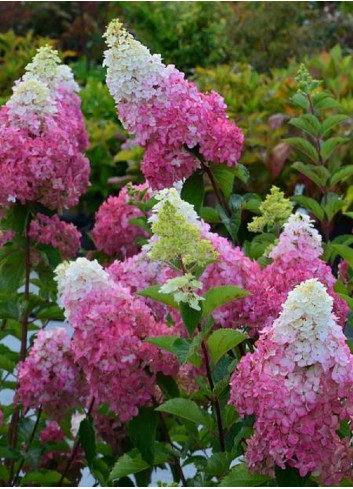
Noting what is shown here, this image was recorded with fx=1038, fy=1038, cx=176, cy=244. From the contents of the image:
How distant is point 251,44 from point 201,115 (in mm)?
7890

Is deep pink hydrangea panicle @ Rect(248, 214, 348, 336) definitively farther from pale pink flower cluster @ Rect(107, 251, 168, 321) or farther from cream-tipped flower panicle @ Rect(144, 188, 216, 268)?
pale pink flower cluster @ Rect(107, 251, 168, 321)

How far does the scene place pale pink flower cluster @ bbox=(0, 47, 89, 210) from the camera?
6.79 ft

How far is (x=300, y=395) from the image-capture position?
1.25 metres

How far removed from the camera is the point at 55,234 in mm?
2291

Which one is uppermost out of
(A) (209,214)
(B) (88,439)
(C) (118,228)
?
(A) (209,214)

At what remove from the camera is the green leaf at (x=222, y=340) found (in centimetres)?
148

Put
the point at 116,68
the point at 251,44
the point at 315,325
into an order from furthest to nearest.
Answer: the point at 251,44, the point at 116,68, the point at 315,325

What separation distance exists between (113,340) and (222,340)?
0.69ft

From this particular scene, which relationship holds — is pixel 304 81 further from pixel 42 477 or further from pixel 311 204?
pixel 42 477

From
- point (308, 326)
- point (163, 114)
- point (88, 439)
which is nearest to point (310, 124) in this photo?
point (163, 114)

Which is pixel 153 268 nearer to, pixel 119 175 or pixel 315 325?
pixel 315 325

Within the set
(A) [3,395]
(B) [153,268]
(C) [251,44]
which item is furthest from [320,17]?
(B) [153,268]

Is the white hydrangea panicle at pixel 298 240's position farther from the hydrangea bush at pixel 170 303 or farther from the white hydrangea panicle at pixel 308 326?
the white hydrangea panicle at pixel 308 326

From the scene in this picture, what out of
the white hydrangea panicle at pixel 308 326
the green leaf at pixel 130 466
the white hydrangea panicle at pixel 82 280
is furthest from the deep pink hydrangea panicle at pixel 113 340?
the white hydrangea panicle at pixel 308 326
